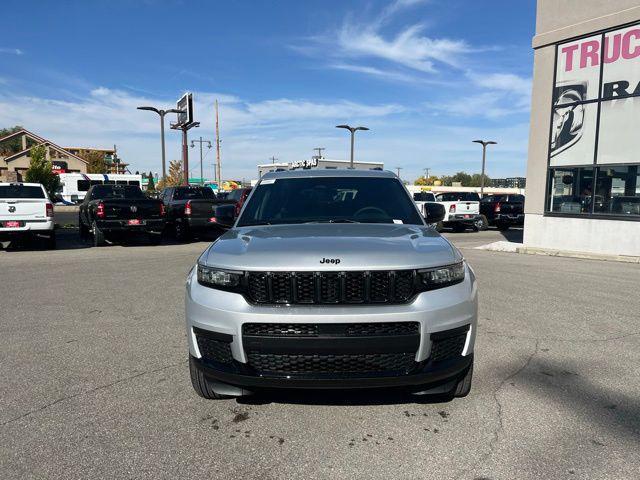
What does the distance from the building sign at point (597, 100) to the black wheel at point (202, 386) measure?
12.4 m

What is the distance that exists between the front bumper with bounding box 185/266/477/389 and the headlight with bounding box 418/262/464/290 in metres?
0.05

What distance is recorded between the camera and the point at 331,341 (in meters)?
2.78

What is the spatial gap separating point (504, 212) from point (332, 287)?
20.0m

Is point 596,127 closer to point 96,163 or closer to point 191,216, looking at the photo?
point 191,216

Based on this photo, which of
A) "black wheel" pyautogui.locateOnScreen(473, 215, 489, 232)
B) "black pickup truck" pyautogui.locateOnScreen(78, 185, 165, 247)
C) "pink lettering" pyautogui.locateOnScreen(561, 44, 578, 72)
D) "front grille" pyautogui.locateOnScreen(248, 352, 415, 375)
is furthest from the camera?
"black wheel" pyautogui.locateOnScreen(473, 215, 489, 232)

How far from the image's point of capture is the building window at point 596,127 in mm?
11922

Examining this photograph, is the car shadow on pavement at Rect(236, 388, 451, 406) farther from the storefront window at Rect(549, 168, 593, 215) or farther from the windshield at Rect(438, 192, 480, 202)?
the windshield at Rect(438, 192, 480, 202)

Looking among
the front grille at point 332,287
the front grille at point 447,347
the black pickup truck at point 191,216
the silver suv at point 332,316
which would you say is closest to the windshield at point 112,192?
the black pickup truck at point 191,216

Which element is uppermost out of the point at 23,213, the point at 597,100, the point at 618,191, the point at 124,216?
the point at 597,100

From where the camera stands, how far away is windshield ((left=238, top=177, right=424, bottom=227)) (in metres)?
4.23

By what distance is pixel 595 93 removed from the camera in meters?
12.6

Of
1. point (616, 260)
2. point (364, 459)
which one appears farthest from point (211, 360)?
point (616, 260)

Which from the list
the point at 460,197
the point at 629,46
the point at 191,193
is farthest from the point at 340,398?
the point at 460,197

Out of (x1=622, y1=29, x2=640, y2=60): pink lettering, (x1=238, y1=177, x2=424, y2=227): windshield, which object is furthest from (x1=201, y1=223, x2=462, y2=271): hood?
(x1=622, y1=29, x2=640, y2=60): pink lettering
